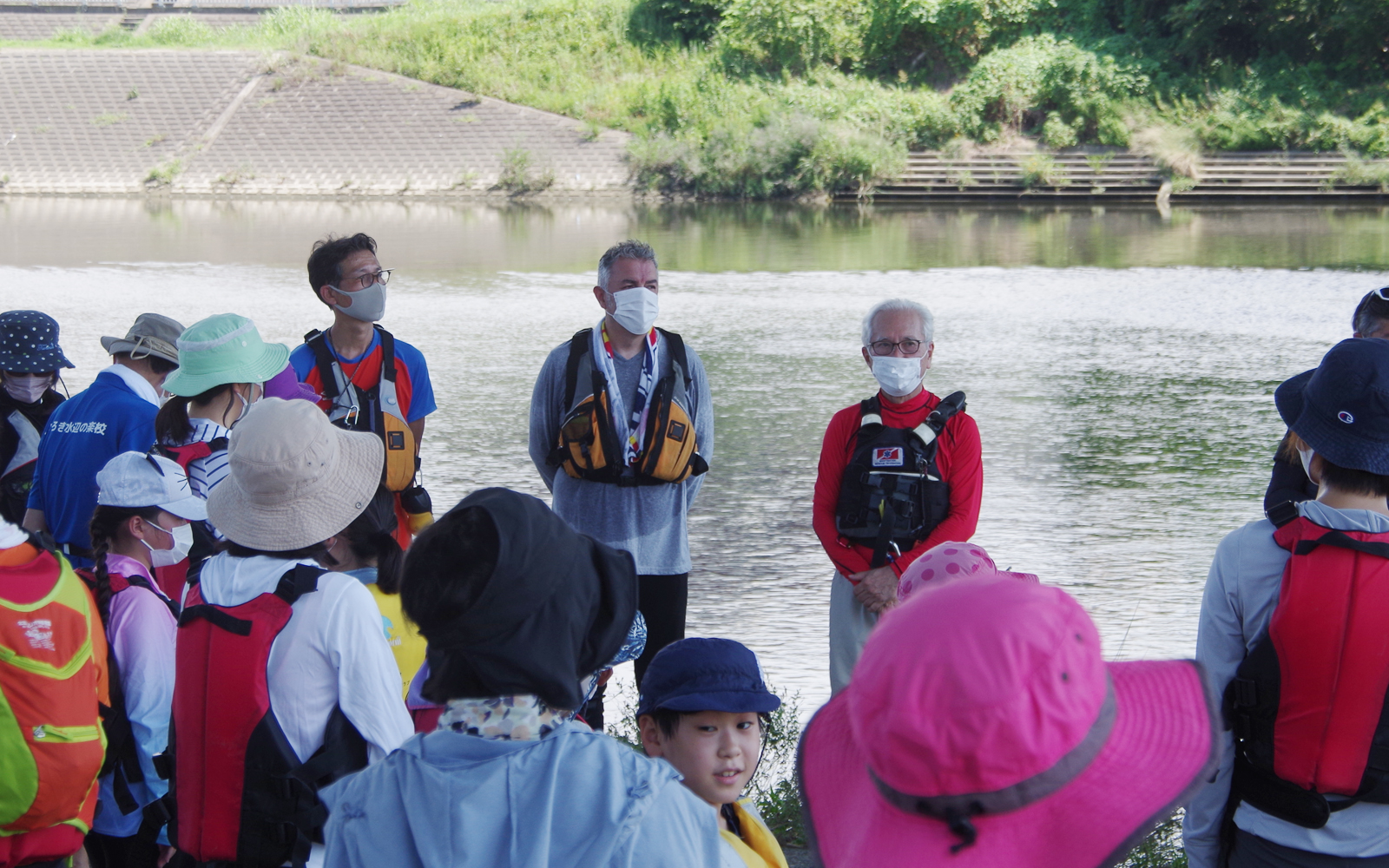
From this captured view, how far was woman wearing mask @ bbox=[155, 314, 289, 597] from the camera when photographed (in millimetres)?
3996

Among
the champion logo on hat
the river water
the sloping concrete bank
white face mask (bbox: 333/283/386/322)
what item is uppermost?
the sloping concrete bank

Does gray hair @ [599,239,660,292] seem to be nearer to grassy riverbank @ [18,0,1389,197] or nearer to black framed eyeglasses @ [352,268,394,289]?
black framed eyeglasses @ [352,268,394,289]

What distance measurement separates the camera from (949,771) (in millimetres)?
1456

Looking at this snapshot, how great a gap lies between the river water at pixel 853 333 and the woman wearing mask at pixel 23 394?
8.64ft

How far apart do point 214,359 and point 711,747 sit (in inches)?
91.6

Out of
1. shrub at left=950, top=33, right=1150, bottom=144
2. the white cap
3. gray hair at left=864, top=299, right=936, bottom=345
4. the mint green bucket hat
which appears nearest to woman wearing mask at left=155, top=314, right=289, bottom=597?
the mint green bucket hat

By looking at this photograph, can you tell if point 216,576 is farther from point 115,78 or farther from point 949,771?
point 115,78

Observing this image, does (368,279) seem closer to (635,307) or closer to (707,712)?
(635,307)

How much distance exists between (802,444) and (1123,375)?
13.3 ft

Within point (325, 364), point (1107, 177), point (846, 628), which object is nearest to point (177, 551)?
point (325, 364)

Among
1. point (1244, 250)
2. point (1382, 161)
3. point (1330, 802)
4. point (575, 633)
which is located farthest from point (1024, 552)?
point (1382, 161)

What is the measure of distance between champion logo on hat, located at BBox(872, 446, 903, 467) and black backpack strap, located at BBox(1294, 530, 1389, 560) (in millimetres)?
1725

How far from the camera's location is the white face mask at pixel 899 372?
4.38 metres

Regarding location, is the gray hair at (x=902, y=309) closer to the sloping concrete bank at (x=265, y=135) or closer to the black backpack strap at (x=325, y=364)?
the black backpack strap at (x=325, y=364)
